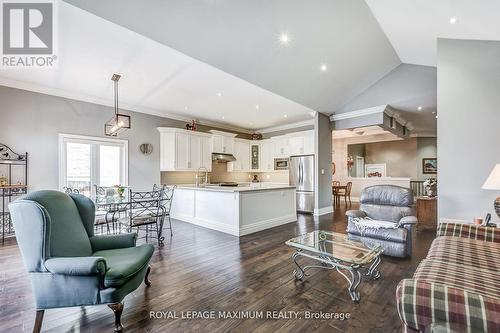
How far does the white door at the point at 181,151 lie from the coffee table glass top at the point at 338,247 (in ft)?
14.6

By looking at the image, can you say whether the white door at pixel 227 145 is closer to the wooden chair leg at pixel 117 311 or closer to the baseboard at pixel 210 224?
the baseboard at pixel 210 224

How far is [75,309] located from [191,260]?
1.36 m

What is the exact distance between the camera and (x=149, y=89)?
4.76 meters

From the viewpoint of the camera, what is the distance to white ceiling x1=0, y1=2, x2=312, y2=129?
3.06m

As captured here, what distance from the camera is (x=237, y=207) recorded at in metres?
4.32

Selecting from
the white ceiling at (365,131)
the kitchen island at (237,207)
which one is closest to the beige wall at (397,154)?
the white ceiling at (365,131)

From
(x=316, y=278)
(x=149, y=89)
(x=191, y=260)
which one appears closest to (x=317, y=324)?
(x=316, y=278)

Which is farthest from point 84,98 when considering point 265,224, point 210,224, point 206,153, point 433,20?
point 433,20

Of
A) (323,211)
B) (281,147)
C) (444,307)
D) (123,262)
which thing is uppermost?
(281,147)

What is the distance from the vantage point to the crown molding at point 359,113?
19.6 ft

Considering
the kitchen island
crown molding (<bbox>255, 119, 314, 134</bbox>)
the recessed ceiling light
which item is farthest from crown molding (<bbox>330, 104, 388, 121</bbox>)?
the recessed ceiling light

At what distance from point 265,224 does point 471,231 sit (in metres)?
3.21

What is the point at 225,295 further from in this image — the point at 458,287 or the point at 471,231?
the point at 471,231

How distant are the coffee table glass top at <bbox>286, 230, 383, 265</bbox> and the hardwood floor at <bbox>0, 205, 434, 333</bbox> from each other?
0.38 m
